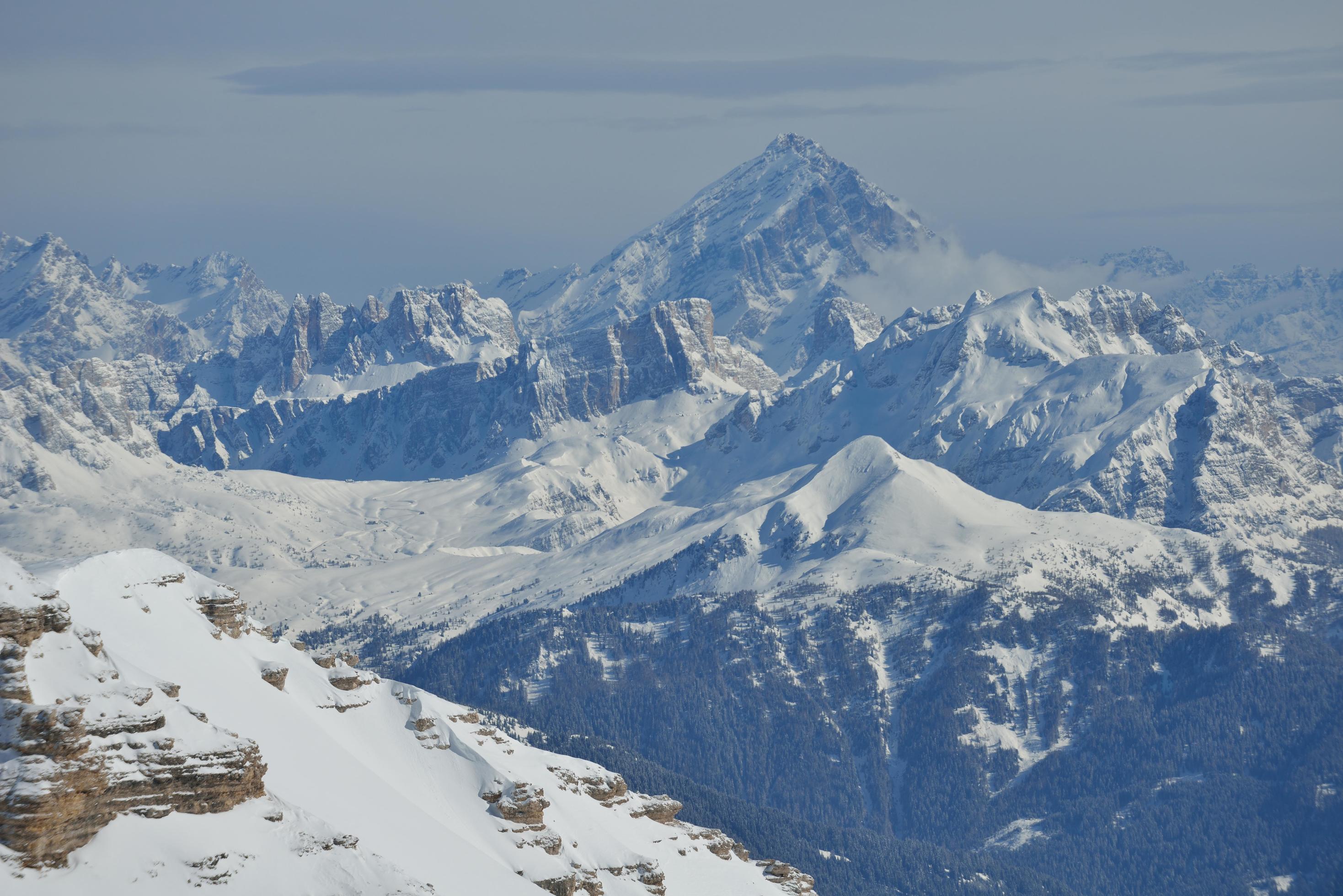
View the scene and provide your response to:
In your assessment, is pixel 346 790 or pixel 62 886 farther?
pixel 346 790

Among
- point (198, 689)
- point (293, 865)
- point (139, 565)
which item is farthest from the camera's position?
point (139, 565)

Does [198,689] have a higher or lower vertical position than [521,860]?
higher

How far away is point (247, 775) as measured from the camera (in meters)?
100

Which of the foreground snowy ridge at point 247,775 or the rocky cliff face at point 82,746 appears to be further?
the foreground snowy ridge at point 247,775

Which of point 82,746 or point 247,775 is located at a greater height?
point 82,746

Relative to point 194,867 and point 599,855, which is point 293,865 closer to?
point 194,867

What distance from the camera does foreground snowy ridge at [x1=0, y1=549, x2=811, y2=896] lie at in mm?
88750

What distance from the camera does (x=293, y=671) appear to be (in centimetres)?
15475

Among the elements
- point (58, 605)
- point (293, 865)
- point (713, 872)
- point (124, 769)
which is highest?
point (58, 605)

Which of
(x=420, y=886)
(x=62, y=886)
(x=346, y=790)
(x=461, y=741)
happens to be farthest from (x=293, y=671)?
(x=62, y=886)

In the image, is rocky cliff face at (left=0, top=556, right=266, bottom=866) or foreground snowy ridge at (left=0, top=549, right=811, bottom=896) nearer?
rocky cliff face at (left=0, top=556, right=266, bottom=866)

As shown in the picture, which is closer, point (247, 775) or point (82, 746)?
point (82, 746)

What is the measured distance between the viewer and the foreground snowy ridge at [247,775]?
88.8 metres

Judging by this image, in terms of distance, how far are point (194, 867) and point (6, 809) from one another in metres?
12.3
